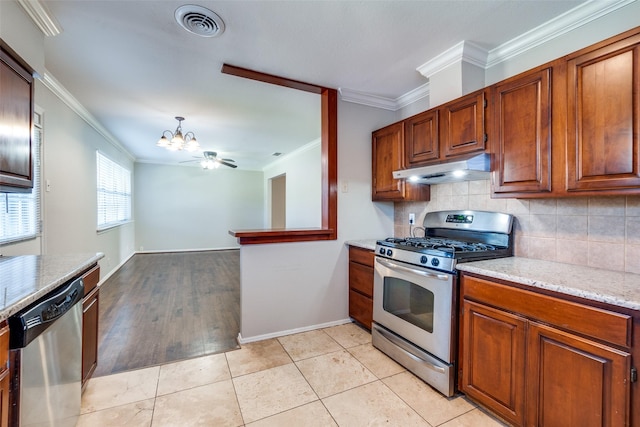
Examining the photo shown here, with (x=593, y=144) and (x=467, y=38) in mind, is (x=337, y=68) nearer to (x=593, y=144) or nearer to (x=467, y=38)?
(x=467, y=38)

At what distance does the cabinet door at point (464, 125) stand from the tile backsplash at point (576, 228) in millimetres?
410

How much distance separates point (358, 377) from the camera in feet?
6.82

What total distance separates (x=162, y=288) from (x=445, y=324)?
4067 mm

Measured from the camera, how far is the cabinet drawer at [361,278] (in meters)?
2.74

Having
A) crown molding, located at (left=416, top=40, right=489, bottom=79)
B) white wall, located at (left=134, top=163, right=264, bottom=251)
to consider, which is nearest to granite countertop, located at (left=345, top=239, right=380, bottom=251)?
crown molding, located at (left=416, top=40, right=489, bottom=79)

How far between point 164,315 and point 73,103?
271 cm

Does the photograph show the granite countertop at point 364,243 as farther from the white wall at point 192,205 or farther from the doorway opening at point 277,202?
the white wall at point 192,205

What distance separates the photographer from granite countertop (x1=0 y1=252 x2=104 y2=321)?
107 cm

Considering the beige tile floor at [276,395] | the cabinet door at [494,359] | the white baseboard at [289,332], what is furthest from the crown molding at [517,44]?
the beige tile floor at [276,395]

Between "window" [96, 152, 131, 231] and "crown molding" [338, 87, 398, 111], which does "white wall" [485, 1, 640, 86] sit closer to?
"crown molding" [338, 87, 398, 111]

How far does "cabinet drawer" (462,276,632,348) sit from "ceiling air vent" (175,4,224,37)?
234 centimetres

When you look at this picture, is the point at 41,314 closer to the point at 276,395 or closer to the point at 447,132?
the point at 276,395

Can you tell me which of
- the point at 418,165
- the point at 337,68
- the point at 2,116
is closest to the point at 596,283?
the point at 418,165

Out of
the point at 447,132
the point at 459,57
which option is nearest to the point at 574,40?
the point at 459,57
